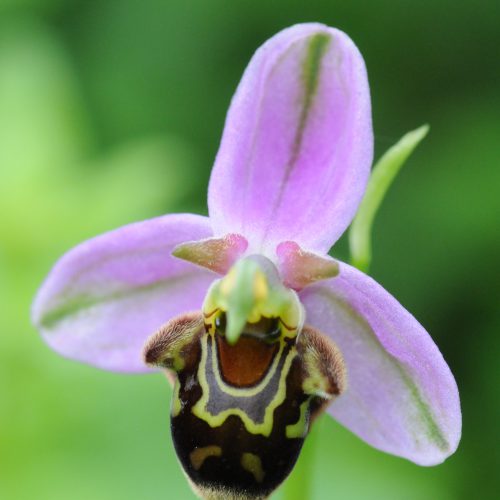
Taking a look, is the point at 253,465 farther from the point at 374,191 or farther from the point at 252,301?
the point at 374,191

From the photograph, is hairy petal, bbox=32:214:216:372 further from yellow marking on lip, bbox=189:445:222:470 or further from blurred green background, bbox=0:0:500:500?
blurred green background, bbox=0:0:500:500

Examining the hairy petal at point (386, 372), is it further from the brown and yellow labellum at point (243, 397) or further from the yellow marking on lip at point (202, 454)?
the yellow marking on lip at point (202, 454)

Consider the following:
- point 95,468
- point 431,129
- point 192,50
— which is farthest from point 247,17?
point 95,468

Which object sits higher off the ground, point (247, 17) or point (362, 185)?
point (362, 185)

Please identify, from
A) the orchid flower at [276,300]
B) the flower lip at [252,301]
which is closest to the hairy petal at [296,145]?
the orchid flower at [276,300]

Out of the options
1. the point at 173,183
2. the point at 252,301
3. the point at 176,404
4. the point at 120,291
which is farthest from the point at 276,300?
the point at 173,183

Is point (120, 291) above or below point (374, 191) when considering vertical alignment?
below

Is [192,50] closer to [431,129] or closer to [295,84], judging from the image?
[431,129]

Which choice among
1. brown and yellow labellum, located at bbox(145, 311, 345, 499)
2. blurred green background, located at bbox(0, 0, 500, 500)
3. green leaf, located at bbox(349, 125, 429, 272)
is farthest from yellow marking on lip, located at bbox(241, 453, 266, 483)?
blurred green background, located at bbox(0, 0, 500, 500)
